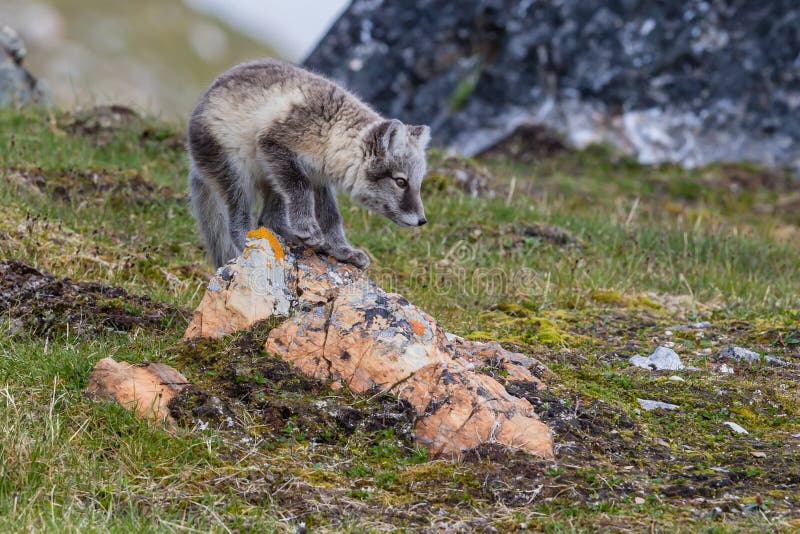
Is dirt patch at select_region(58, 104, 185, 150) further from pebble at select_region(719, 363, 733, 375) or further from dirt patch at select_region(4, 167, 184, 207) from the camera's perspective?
pebble at select_region(719, 363, 733, 375)

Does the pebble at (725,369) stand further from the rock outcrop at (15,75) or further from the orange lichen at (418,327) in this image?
the rock outcrop at (15,75)

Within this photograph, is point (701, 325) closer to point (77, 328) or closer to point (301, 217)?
point (301, 217)

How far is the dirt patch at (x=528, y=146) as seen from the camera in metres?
13.8

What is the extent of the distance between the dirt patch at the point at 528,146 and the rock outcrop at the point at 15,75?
665cm

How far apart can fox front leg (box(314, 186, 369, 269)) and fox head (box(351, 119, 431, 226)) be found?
24 cm

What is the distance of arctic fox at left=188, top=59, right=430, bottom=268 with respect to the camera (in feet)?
18.9

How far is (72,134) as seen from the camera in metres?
10.3

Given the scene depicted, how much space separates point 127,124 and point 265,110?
5545 millimetres

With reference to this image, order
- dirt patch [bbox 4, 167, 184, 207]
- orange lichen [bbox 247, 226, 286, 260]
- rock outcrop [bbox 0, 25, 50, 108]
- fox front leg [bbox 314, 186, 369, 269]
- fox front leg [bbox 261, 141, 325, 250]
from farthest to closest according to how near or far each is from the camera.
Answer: rock outcrop [bbox 0, 25, 50, 108]
dirt patch [bbox 4, 167, 184, 207]
fox front leg [bbox 314, 186, 369, 269]
fox front leg [bbox 261, 141, 325, 250]
orange lichen [bbox 247, 226, 286, 260]

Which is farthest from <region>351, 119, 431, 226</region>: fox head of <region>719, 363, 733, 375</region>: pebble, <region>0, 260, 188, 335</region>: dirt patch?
<region>719, 363, 733, 375</region>: pebble

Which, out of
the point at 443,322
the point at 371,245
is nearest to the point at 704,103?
the point at 371,245

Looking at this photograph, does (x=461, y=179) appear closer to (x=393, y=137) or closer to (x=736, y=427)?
(x=393, y=137)

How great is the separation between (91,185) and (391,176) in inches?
160

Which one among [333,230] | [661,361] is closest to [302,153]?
[333,230]
